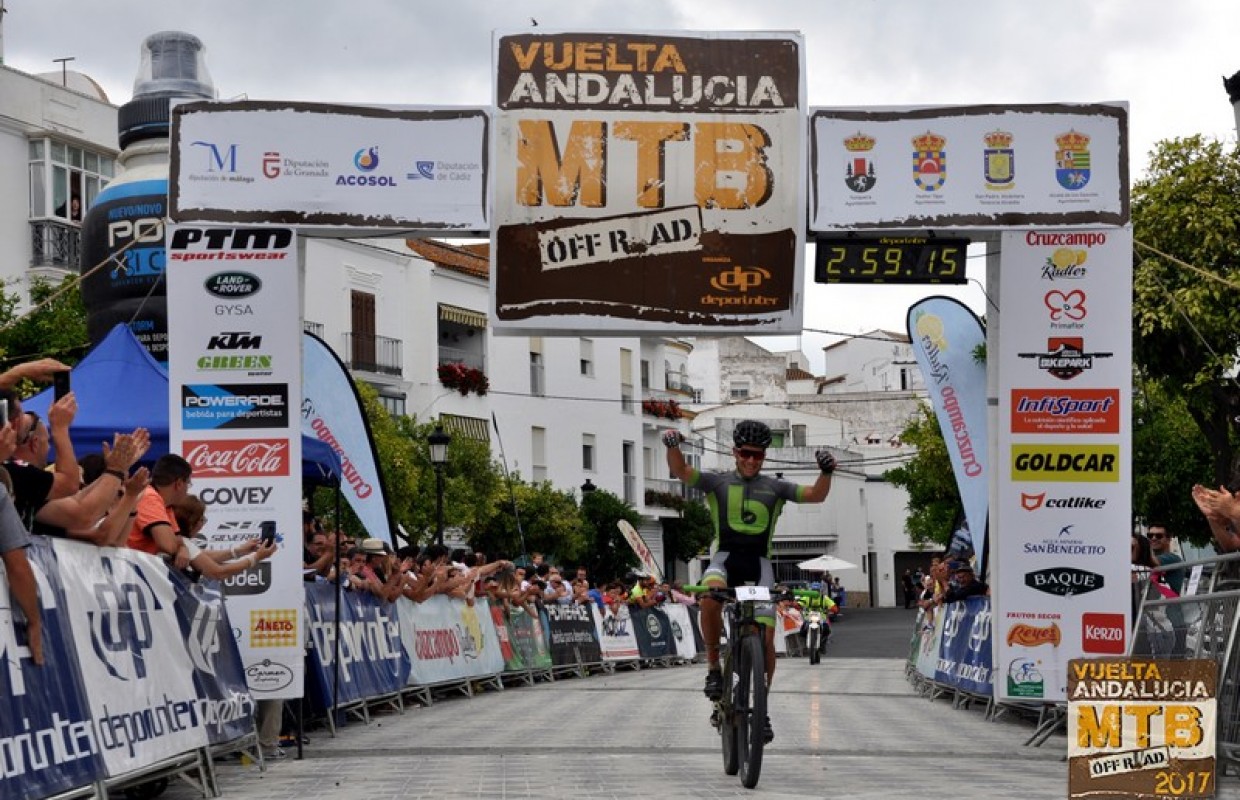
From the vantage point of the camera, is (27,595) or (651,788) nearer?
(27,595)

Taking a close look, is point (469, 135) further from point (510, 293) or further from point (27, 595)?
point (27, 595)

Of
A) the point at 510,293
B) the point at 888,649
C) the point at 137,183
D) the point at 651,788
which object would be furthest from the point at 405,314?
the point at 651,788

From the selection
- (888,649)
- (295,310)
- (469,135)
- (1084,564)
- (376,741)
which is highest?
(469,135)

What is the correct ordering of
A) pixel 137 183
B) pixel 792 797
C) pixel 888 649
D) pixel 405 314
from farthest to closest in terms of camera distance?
pixel 405 314 < pixel 888 649 < pixel 137 183 < pixel 792 797

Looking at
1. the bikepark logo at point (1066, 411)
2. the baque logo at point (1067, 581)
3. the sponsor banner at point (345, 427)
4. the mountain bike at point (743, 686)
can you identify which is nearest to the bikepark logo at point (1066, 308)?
the bikepark logo at point (1066, 411)

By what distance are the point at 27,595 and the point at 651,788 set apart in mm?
3450

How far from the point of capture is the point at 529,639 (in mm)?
23719

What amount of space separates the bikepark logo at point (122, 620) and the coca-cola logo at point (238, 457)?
168 inches

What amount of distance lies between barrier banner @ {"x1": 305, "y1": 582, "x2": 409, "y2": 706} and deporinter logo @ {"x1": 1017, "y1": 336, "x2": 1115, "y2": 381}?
5671mm

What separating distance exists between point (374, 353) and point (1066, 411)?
1543 inches

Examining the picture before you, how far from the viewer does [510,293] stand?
14.1 m

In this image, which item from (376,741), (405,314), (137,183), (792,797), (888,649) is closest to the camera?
(792,797)

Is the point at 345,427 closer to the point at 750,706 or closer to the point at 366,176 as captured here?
the point at 366,176

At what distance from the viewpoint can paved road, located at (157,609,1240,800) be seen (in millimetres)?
9344
